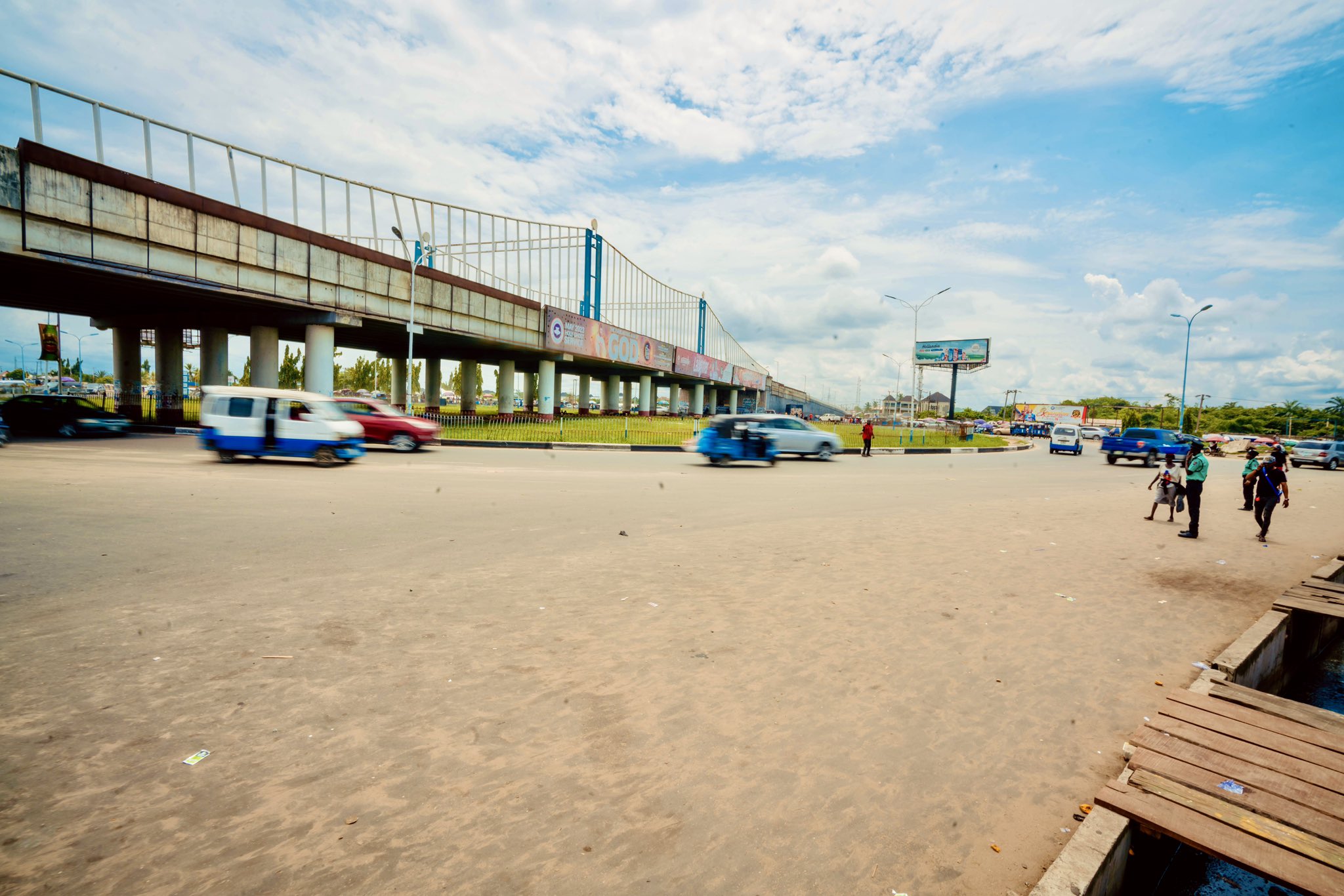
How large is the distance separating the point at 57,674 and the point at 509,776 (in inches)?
116

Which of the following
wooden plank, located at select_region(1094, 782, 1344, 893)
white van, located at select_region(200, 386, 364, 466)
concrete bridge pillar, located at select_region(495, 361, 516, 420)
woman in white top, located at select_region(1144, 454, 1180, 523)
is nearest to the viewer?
wooden plank, located at select_region(1094, 782, 1344, 893)

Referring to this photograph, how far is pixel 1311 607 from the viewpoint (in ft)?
18.4

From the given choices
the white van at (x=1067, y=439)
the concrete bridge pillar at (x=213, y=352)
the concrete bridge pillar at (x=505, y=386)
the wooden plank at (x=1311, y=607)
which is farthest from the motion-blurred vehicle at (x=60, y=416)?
the white van at (x=1067, y=439)

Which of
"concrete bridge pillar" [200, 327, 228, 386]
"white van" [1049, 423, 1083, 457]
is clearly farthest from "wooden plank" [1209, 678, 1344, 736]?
"white van" [1049, 423, 1083, 457]

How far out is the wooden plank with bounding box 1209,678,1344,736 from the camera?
3512mm

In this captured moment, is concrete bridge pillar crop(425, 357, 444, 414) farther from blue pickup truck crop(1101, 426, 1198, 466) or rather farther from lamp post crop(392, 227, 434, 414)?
blue pickup truck crop(1101, 426, 1198, 466)

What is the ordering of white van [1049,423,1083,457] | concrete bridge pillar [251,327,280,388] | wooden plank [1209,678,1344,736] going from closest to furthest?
wooden plank [1209,678,1344,736]
concrete bridge pillar [251,327,280,388]
white van [1049,423,1083,457]

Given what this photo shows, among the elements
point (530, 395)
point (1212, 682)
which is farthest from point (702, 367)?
point (1212, 682)

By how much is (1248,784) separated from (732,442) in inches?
664

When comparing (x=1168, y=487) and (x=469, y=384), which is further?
(x=469, y=384)

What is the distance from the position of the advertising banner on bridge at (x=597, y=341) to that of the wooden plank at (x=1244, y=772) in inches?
1509

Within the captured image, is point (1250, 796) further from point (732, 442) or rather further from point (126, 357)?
point (126, 357)

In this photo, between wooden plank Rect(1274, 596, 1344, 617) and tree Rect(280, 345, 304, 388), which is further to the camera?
tree Rect(280, 345, 304, 388)

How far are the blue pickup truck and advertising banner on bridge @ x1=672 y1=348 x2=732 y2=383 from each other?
40114 mm
